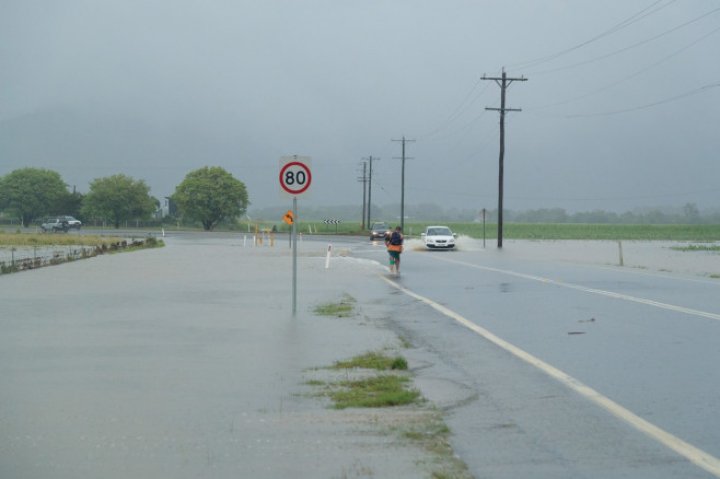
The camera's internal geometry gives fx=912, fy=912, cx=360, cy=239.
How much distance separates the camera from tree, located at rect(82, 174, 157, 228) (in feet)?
420

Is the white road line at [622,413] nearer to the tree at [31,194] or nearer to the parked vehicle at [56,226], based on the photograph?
the parked vehicle at [56,226]

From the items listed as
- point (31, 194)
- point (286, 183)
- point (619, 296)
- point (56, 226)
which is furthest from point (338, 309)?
point (31, 194)

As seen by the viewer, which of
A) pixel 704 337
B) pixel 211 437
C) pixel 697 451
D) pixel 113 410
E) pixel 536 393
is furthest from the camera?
pixel 704 337

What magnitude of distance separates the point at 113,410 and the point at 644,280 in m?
20.8

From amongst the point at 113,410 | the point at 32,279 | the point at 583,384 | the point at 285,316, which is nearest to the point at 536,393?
the point at 583,384

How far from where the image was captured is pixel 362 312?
696 inches

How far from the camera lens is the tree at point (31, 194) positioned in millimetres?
134625

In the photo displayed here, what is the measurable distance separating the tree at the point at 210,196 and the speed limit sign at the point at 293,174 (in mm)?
109187

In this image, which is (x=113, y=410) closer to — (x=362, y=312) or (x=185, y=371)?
(x=185, y=371)

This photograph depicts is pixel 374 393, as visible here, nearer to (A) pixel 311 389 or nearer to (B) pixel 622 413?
(A) pixel 311 389

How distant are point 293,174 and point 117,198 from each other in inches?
4590

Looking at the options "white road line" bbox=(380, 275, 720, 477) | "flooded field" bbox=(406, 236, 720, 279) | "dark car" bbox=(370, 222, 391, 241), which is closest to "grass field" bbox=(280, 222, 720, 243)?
"dark car" bbox=(370, 222, 391, 241)

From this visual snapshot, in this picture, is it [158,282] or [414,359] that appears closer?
[414,359]

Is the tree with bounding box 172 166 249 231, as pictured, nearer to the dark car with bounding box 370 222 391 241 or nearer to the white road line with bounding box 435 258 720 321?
the dark car with bounding box 370 222 391 241
